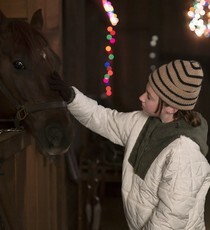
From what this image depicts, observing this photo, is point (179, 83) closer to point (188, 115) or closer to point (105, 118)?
point (188, 115)

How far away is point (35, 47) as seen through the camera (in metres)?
1.41

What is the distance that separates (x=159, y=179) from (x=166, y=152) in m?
0.09

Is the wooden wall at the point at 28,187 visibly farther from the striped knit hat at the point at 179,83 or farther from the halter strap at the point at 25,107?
the striped knit hat at the point at 179,83

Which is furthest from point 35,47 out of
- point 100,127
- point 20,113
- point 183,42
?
point 183,42

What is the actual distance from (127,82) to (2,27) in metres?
3.77

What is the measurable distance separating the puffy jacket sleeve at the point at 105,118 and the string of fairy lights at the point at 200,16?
7.23 feet

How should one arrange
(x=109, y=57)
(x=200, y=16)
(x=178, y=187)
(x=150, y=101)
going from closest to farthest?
(x=178, y=187) < (x=150, y=101) < (x=200, y=16) < (x=109, y=57)

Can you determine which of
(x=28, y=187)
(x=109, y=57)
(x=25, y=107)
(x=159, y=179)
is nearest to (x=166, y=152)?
(x=159, y=179)

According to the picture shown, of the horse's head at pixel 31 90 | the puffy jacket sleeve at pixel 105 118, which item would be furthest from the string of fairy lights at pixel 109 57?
the horse's head at pixel 31 90

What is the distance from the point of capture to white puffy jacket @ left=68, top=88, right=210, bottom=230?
1224 millimetres

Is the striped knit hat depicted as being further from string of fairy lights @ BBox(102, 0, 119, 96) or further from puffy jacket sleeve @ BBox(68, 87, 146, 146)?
string of fairy lights @ BBox(102, 0, 119, 96)

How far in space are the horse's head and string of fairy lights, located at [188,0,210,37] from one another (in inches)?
92.8

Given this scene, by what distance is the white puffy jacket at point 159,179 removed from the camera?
122 cm

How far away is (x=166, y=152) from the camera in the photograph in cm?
128
